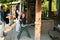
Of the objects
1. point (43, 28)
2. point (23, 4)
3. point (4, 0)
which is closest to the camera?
point (43, 28)

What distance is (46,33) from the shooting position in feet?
40.1

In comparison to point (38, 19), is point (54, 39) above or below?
below

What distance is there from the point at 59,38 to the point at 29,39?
149 centimetres

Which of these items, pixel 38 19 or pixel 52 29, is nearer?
pixel 38 19

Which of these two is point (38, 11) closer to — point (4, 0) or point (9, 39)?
point (9, 39)

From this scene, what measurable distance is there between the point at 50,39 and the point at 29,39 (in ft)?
3.44

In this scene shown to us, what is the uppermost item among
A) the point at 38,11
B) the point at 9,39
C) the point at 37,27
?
the point at 38,11

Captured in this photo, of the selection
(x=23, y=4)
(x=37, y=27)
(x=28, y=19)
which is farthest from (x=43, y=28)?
(x=23, y=4)

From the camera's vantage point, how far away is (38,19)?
29.3ft

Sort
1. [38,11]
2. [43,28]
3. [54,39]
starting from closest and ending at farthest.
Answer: [38,11] → [54,39] → [43,28]

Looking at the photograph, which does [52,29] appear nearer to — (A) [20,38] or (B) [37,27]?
(A) [20,38]

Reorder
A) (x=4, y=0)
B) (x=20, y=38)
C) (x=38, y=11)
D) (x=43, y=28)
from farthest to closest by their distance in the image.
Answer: (x=4, y=0) < (x=43, y=28) < (x=20, y=38) < (x=38, y=11)

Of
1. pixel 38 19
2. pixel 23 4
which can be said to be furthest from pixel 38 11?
Answer: pixel 23 4

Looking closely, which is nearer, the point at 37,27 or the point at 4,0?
the point at 37,27
